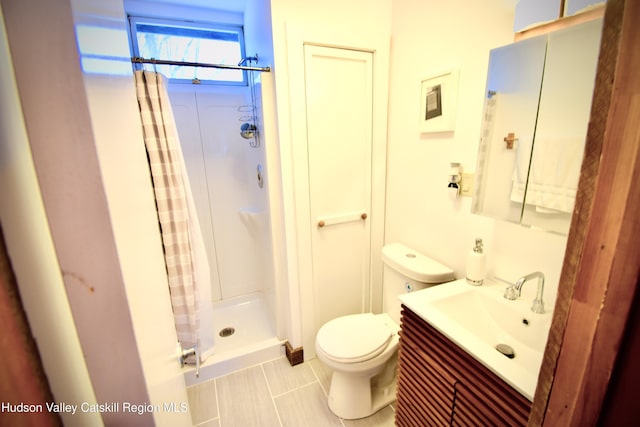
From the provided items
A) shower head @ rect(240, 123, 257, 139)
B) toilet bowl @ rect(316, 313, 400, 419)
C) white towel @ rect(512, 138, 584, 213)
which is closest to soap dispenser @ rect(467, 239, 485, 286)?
white towel @ rect(512, 138, 584, 213)

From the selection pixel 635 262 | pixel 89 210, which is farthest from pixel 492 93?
pixel 89 210

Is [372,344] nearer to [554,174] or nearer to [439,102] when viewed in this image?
[554,174]

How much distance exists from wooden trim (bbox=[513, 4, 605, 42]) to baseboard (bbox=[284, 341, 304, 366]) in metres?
2.06

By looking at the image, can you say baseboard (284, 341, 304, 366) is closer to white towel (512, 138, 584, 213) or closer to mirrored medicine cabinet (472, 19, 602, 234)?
mirrored medicine cabinet (472, 19, 602, 234)

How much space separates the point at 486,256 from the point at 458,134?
62 centimetres

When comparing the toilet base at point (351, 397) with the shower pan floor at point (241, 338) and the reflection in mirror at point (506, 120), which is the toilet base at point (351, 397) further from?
the reflection in mirror at point (506, 120)

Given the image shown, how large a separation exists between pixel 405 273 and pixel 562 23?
1200 millimetres

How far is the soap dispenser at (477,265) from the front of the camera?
1237 millimetres

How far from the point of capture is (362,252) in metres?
1.97

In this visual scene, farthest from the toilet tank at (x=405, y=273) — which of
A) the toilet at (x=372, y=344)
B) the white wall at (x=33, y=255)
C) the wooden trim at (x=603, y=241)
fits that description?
the white wall at (x=33, y=255)

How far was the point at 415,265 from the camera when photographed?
4.96ft

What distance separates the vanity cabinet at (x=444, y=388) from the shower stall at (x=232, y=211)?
3.34ft

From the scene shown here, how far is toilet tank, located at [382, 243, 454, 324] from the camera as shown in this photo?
1.45 m

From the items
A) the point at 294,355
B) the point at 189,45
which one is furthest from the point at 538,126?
the point at 189,45
